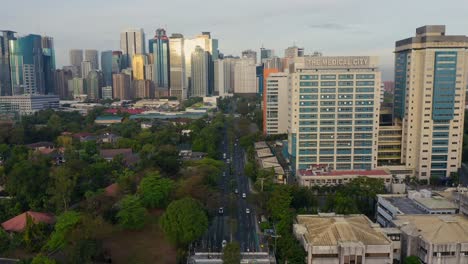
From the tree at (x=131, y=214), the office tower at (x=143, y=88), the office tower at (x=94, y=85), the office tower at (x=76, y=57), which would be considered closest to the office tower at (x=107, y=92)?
the office tower at (x=94, y=85)

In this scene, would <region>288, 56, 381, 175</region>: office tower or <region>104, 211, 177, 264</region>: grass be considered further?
<region>288, 56, 381, 175</region>: office tower

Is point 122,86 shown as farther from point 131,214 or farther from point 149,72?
point 131,214

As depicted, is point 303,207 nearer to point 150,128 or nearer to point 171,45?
point 150,128

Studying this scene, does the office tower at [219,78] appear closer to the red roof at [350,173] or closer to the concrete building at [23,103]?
the concrete building at [23,103]

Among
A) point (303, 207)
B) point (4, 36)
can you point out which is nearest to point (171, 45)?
point (4, 36)

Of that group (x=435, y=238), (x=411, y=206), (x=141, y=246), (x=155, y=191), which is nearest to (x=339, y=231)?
(x=435, y=238)

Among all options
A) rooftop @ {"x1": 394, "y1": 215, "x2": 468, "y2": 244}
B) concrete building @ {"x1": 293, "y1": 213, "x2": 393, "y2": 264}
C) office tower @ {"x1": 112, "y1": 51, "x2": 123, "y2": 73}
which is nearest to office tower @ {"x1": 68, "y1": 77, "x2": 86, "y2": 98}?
office tower @ {"x1": 112, "y1": 51, "x2": 123, "y2": 73}

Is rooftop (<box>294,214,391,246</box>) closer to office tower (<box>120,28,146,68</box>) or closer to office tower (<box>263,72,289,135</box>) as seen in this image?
office tower (<box>263,72,289,135</box>)
